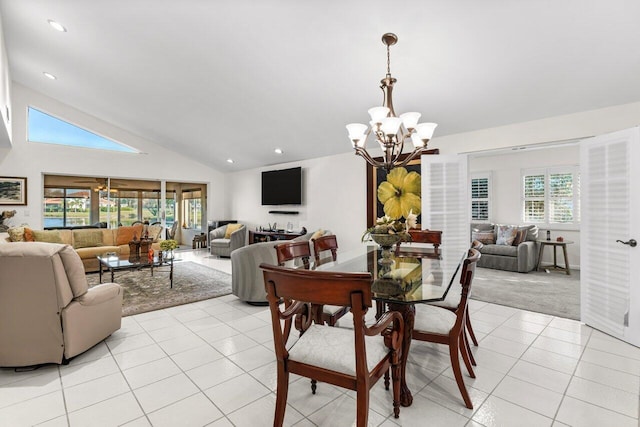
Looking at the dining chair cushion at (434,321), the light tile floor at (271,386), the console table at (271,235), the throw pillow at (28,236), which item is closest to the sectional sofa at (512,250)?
the light tile floor at (271,386)

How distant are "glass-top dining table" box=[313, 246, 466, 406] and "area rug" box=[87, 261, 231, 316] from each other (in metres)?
2.28

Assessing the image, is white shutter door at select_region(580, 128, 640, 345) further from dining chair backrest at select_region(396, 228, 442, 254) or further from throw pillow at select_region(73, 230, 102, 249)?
throw pillow at select_region(73, 230, 102, 249)

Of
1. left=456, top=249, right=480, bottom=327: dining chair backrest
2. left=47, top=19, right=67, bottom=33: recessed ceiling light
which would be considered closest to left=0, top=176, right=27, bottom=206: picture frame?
left=47, top=19, right=67, bottom=33: recessed ceiling light

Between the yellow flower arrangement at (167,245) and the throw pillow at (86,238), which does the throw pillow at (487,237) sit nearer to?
the yellow flower arrangement at (167,245)

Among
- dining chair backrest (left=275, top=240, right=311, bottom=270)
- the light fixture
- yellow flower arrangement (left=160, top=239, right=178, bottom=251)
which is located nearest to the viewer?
dining chair backrest (left=275, top=240, right=311, bottom=270)

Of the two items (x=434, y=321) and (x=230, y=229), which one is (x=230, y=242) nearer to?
(x=230, y=229)

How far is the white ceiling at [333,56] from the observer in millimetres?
2613

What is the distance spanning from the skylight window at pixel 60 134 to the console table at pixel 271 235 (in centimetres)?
390

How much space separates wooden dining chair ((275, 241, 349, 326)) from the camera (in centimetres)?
231

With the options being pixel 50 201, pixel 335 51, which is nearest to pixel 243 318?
pixel 335 51

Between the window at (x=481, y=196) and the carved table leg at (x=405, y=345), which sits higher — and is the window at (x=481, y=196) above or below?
above

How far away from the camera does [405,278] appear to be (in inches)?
82.7

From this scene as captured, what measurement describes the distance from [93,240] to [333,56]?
5.84m

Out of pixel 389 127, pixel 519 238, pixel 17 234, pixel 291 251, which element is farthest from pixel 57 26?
pixel 519 238
